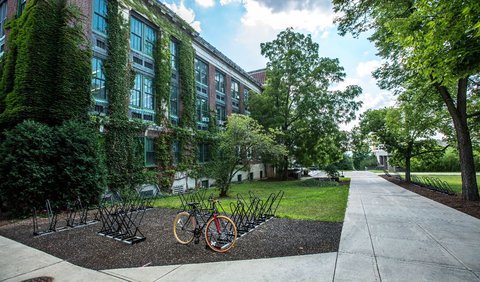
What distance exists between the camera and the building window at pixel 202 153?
22014mm

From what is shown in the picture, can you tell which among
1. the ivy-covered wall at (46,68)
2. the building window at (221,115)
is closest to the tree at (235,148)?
the ivy-covered wall at (46,68)

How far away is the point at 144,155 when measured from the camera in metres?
15.8

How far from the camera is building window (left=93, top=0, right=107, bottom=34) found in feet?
45.5

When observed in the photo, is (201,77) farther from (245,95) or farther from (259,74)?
(259,74)

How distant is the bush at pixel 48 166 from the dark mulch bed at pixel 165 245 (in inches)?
71.7

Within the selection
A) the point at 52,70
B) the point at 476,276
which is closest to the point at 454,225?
the point at 476,276

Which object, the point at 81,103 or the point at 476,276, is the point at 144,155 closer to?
the point at 81,103

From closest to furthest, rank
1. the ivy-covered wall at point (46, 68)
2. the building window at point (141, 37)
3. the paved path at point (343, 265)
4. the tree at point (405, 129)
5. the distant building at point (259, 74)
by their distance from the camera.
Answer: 1. the paved path at point (343, 265)
2. the ivy-covered wall at point (46, 68)
3. the building window at point (141, 37)
4. the tree at point (405, 129)
5. the distant building at point (259, 74)

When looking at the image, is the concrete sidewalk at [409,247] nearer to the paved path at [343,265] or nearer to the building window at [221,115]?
the paved path at [343,265]

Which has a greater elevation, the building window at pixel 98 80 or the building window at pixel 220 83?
the building window at pixel 220 83

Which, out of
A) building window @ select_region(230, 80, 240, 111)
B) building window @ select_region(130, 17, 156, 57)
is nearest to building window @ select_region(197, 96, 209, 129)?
building window @ select_region(230, 80, 240, 111)

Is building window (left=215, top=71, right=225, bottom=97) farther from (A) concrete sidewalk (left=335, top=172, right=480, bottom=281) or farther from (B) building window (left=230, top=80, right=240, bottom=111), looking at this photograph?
(A) concrete sidewalk (left=335, top=172, right=480, bottom=281)

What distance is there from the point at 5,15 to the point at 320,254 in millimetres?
21393

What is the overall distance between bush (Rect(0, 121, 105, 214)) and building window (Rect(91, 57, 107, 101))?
3391 millimetres
